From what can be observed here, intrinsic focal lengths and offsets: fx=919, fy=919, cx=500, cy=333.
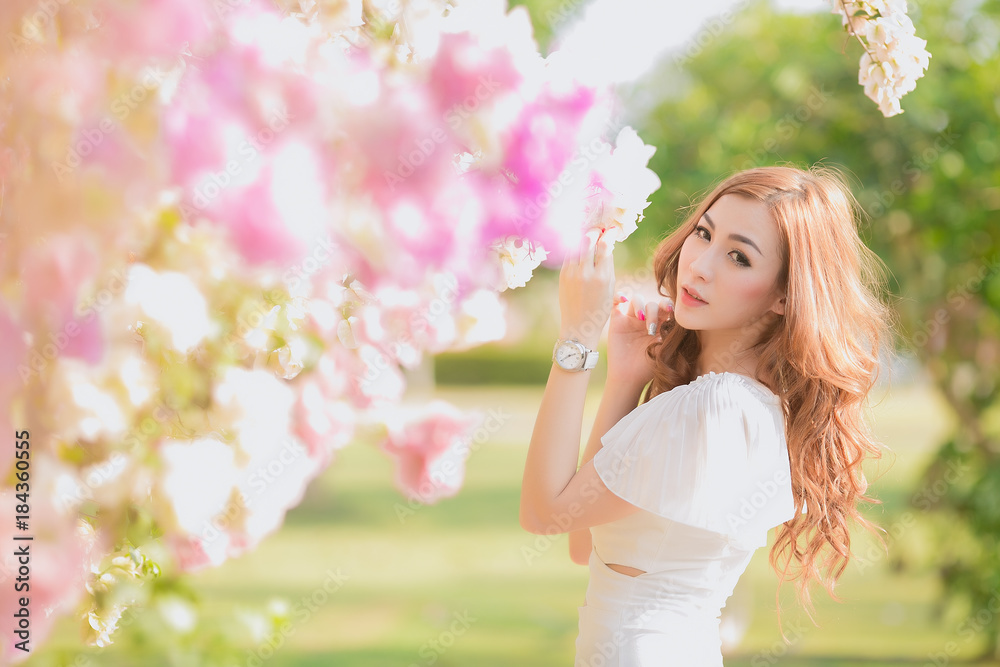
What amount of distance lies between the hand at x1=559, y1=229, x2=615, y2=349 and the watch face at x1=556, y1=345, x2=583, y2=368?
0.02 metres

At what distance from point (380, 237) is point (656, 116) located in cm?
413

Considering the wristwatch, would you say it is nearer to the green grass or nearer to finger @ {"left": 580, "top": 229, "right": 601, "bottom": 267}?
finger @ {"left": 580, "top": 229, "right": 601, "bottom": 267}

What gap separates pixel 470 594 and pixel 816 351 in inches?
215

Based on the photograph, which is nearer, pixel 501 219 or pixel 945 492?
pixel 501 219

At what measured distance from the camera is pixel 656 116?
14.6ft

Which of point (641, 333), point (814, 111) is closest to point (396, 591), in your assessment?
point (814, 111)

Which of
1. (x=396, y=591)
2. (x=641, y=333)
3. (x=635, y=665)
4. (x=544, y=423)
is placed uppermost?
(x=641, y=333)

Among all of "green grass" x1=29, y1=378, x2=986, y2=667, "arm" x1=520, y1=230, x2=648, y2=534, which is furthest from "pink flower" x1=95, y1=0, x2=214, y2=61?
"green grass" x1=29, y1=378, x2=986, y2=667

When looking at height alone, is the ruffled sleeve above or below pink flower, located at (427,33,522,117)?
below

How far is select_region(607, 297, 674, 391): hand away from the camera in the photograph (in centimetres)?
172

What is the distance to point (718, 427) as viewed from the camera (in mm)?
1450

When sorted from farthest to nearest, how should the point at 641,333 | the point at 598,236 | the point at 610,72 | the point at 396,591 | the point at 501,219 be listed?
the point at 396,591, the point at 641,333, the point at 598,236, the point at 610,72, the point at 501,219

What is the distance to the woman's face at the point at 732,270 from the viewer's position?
1.52 m

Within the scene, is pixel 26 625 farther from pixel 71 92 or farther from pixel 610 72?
pixel 610 72
